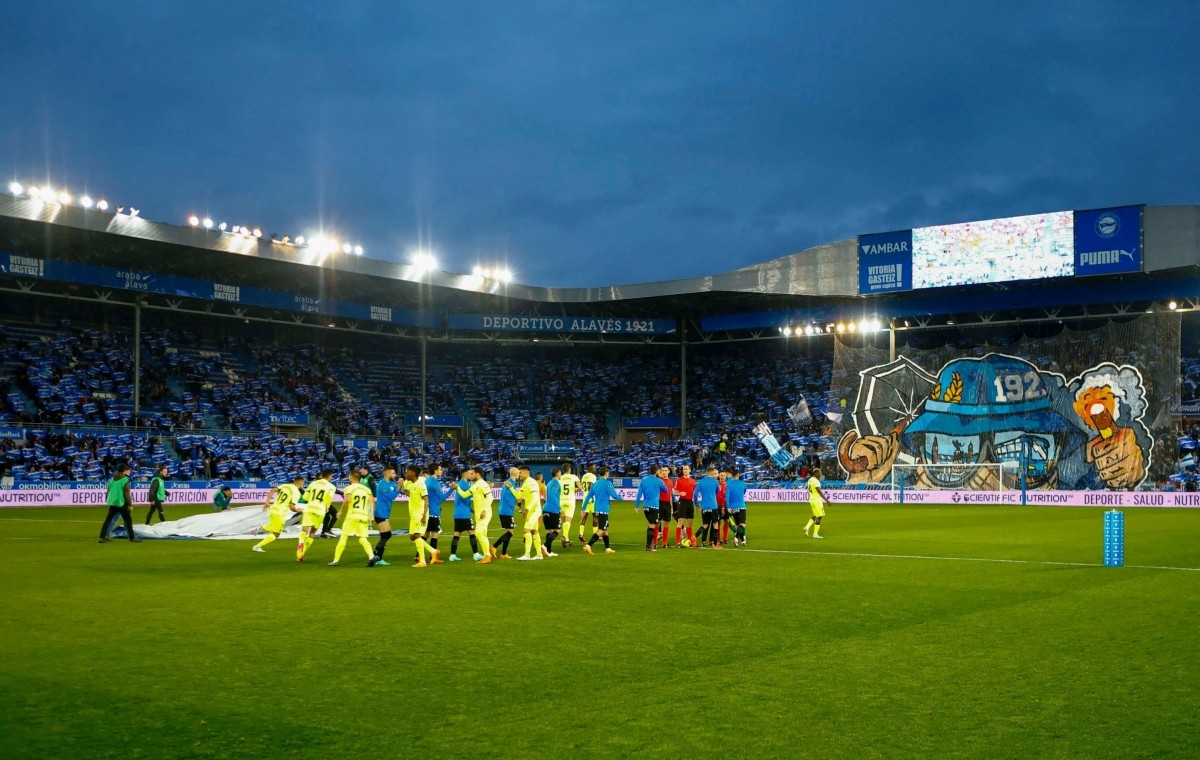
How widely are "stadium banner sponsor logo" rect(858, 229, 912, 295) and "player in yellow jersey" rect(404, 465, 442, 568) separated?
4166 centimetres

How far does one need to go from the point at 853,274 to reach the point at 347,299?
30.0 m

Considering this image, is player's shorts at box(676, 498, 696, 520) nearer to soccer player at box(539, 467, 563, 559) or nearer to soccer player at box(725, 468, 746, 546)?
soccer player at box(725, 468, 746, 546)

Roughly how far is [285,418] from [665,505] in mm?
38483

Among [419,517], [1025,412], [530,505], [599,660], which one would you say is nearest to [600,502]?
[530,505]

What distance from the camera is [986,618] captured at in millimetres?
12359

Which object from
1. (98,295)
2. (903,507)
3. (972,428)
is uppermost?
(98,295)

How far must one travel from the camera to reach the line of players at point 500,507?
19453 millimetres

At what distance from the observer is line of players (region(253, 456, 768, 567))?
1945 cm

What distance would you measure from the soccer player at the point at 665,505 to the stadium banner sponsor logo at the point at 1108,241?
119ft

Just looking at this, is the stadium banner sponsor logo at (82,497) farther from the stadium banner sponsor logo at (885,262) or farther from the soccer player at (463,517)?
the stadium banner sponsor logo at (885,262)

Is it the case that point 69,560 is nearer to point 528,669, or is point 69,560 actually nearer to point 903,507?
point 528,669

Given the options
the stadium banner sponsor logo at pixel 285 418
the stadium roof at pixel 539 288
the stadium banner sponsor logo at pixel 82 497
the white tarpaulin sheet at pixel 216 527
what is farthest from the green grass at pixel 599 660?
the stadium banner sponsor logo at pixel 285 418

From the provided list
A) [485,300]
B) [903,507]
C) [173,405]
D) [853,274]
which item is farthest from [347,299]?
[903,507]

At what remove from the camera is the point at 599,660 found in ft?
31.9
